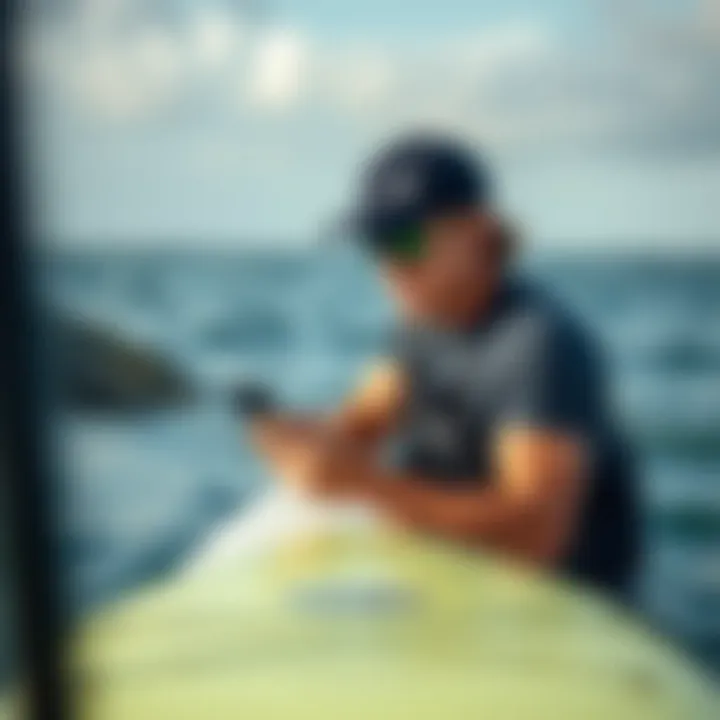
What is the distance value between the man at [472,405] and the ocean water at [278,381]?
0.02m

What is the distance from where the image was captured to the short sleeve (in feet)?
3.36

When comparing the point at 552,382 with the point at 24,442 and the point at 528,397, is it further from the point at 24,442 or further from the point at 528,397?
the point at 24,442

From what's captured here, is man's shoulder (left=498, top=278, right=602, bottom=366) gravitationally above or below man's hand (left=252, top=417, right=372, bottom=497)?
above

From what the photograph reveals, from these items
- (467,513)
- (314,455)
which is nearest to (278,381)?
(314,455)

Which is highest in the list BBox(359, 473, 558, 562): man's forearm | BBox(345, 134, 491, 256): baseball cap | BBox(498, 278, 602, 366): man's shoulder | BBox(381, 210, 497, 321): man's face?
BBox(345, 134, 491, 256): baseball cap

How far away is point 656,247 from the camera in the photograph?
1017 mm

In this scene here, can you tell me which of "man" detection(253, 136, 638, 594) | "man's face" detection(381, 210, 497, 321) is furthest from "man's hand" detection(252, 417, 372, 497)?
"man's face" detection(381, 210, 497, 321)

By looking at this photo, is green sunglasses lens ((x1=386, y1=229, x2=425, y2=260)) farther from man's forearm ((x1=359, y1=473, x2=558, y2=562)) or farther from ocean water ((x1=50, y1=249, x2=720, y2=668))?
man's forearm ((x1=359, y1=473, x2=558, y2=562))

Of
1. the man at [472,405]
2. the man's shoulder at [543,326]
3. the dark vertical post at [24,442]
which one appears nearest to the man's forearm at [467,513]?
the man at [472,405]

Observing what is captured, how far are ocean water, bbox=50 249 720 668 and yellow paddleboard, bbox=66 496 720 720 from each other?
0.04 m

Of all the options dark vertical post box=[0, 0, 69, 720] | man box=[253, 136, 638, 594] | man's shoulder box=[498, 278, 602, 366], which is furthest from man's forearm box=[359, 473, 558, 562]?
dark vertical post box=[0, 0, 69, 720]

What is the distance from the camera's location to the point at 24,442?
1.07 meters

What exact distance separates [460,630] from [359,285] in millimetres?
279

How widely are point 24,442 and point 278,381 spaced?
0.68ft
